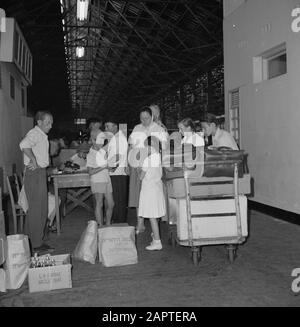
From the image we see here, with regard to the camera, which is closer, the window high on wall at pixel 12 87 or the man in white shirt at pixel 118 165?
the man in white shirt at pixel 118 165

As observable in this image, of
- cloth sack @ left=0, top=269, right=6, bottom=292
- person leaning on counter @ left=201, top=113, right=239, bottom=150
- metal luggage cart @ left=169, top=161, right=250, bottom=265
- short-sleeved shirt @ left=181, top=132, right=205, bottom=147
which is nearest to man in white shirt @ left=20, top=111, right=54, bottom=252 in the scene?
cloth sack @ left=0, top=269, right=6, bottom=292

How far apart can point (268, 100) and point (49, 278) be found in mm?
4585

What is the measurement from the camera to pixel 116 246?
3973 mm

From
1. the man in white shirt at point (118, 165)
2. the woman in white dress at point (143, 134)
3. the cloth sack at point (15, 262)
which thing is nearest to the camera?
the cloth sack at point (15, 262)

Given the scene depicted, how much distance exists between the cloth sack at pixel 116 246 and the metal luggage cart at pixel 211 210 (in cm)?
53

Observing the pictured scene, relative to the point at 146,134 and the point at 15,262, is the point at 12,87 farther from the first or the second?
the point at 15,262

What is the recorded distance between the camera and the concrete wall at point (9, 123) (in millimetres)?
6766

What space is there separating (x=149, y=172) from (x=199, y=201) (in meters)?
0.70

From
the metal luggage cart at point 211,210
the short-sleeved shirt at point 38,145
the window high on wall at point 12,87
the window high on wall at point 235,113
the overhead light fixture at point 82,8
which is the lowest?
the metal luggage cart at point 211,210

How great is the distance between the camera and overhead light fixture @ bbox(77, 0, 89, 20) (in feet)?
26.2

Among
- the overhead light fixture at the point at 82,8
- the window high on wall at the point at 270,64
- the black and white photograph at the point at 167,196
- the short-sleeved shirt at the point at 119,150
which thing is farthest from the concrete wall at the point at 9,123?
the window high on wall at the point at 270,64

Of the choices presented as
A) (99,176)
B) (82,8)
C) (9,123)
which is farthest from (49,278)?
(82,8)

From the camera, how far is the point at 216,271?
3754 mm

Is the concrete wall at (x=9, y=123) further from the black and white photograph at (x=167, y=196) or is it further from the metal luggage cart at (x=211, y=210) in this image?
the metal luggage cart at (x=211, y=210)
